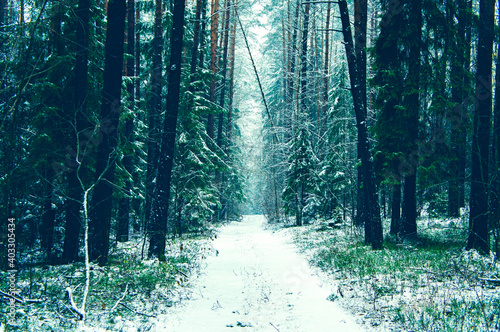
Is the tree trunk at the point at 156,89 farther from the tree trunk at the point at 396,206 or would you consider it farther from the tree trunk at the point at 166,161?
the tree trunk at the point at 396,206

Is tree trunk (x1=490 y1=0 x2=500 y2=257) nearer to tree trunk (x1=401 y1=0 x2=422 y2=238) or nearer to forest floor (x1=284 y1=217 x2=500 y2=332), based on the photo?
forest floor (x1=284 y1=217 x2=500 y2=332)

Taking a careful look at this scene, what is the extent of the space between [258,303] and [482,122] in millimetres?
6814

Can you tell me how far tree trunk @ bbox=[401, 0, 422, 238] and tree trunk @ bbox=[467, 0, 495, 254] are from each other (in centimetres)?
275

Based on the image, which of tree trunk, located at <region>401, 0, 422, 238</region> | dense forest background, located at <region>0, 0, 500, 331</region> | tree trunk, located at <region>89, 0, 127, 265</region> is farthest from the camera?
tree trunk, located at <region>401, 0, 422, 238</region>

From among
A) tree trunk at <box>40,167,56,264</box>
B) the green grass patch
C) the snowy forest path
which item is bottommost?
the snowy forest path

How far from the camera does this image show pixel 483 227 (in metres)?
7.54

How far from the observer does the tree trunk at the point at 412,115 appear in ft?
34.5

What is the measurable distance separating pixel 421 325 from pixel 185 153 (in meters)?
13.5

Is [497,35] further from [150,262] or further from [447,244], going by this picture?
[150,262]

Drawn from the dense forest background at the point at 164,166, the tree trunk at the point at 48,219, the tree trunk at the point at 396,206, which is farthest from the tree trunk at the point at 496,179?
the tree trunk at the point at 48,219

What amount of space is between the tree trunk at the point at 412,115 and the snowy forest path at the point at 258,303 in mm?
4032

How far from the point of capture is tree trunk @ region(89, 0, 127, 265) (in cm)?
750

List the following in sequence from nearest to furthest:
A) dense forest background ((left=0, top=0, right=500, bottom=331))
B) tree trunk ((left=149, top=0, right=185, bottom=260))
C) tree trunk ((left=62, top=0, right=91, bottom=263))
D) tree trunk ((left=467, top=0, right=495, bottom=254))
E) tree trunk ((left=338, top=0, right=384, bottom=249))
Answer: dense forest background ((left=0, top=0, right=500, bottom=331)), tree trunk ((left=467, top=0, right=495, bottom=254)), tree trunk ((left=62, top=0, right=91, bottom=263)), tree trunk ((left=149, top=0, right=185, bottom=260)), tree trunk ((left=338, top=0, right=384, bottom=249))

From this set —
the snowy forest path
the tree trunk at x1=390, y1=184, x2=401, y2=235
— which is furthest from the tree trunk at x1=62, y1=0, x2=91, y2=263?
the tree trunk at x1=390, y1=184, x2=401, y2=235
